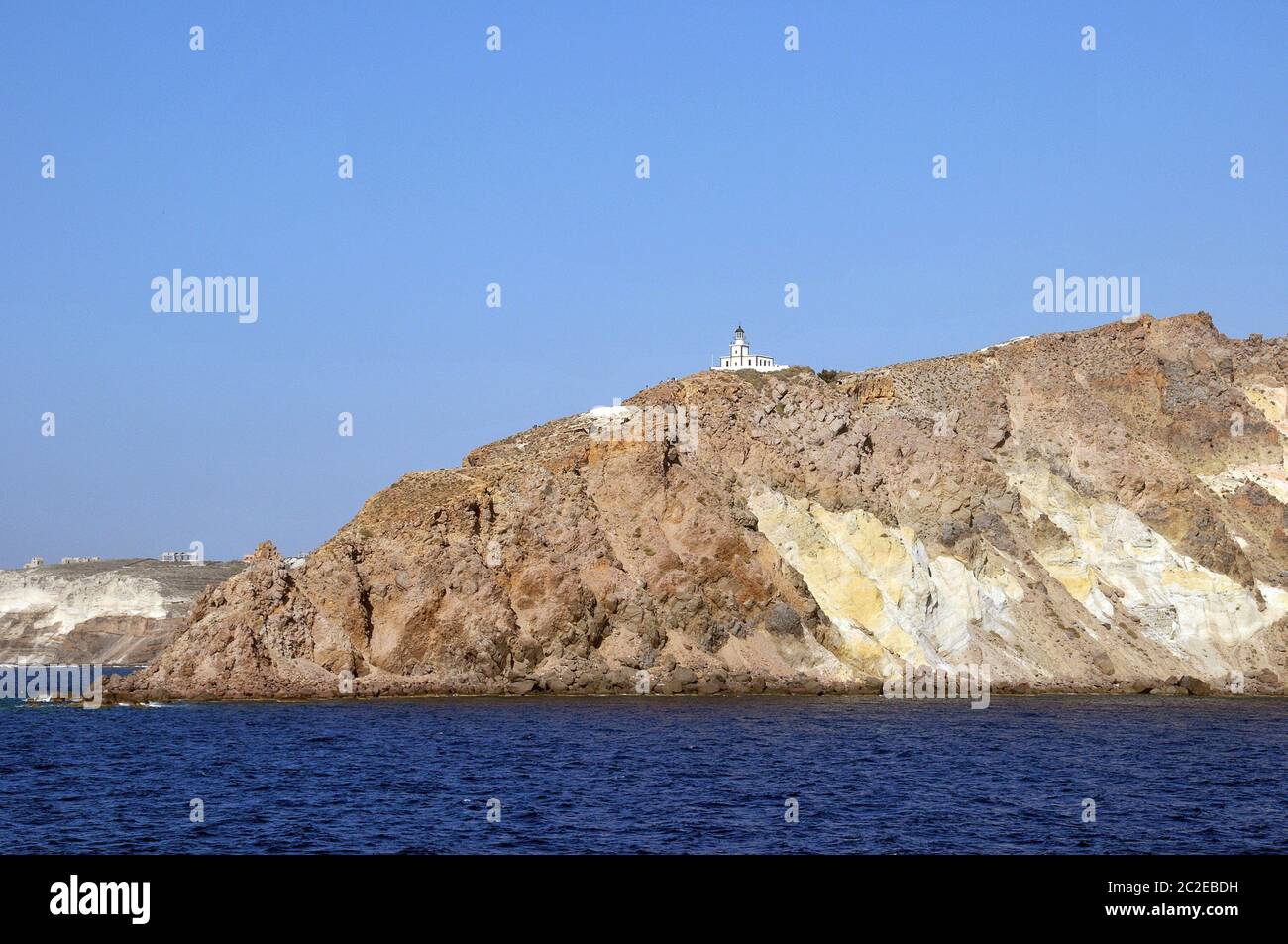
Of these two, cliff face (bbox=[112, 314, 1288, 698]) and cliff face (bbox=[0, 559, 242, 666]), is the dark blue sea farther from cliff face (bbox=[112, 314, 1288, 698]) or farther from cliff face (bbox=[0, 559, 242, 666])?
cliff face (bbox=[0, 559, 242, 666])

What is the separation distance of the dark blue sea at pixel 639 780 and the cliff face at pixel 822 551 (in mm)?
8803

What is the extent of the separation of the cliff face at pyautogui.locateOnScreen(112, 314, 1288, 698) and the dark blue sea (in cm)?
880

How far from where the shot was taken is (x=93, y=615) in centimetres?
15250

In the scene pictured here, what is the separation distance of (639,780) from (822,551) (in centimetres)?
4679

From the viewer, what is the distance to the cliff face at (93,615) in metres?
148
